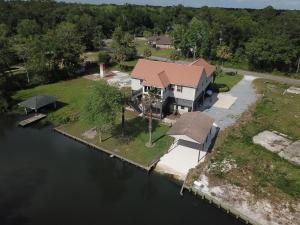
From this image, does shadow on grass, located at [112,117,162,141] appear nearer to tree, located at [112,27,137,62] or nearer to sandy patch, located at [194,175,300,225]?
sandy patch, located at [194,175,300,225]

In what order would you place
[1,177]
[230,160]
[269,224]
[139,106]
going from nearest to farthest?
[269,224] < [1,177] < [230,160] < [139,106]

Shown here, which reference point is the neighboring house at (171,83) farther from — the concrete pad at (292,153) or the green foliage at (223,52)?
the green foliage at (223,52)

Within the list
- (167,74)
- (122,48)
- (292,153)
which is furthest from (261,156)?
(122,48)

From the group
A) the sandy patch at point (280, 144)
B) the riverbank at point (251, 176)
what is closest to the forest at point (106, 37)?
the riverbank at point (251, 176)

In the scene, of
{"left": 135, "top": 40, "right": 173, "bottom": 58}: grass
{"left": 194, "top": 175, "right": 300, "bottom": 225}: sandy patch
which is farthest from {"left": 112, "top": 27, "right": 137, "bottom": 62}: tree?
{"left": 194, "top": 175, "right": 300, "bottom": 225}: sandy patch

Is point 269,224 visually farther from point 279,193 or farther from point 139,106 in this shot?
point 139,106

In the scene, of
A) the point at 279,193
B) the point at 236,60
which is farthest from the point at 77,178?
the point at 236,60

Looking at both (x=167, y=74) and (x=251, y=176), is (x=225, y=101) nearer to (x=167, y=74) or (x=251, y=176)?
(x=167, y=74)
